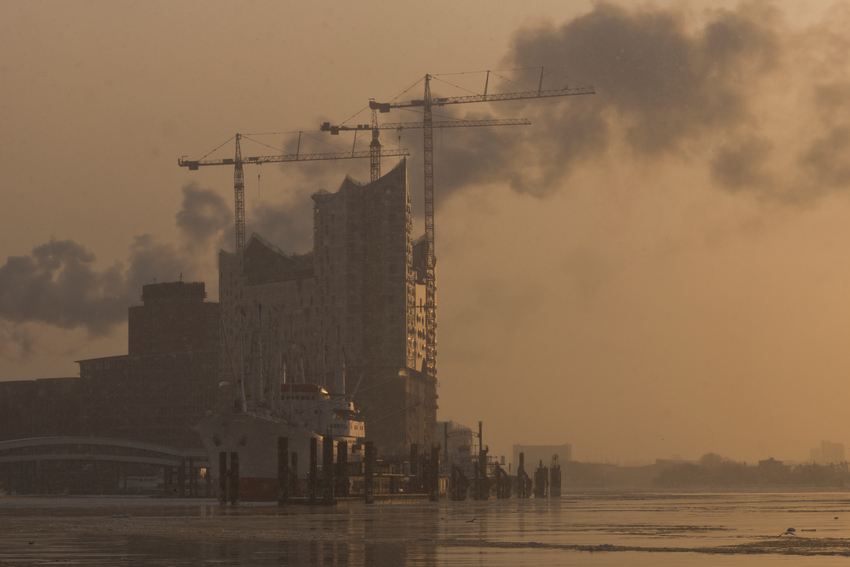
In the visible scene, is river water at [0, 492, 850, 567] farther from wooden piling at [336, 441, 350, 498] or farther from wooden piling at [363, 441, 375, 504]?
wooden piling at [363, 441, 375, 504]

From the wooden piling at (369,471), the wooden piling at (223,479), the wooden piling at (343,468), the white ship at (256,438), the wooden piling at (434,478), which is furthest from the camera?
the wooden piling at (434,478)

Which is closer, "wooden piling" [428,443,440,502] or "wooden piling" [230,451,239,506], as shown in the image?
"wooden piling" [230,451,239,506]

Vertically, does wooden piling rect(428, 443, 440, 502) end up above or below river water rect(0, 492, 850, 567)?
below

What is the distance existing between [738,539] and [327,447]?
190ft

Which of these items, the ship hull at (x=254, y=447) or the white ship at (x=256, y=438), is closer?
the ship hull at (x=254, y=447)

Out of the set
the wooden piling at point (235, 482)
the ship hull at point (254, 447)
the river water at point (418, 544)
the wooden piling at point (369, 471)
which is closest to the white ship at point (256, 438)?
the ship hull at point (254, 447)

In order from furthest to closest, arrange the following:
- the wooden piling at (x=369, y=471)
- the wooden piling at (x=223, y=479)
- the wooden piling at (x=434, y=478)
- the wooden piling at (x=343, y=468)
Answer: the wooden piling at (x=434, y=478)
the wooden piling at (x=223, y=479)
the wooden piling at (x=369, y=471)
the wooden piling at (x=343, y=468)

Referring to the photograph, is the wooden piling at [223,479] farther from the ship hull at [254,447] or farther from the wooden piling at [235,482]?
the ship hull at [254,447]

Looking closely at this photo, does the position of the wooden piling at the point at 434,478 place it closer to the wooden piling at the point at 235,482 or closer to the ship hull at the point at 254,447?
the ship hull at the point at 254,447

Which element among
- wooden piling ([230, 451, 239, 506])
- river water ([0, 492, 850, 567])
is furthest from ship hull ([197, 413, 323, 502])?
river water ([0, 492, 850, 567])

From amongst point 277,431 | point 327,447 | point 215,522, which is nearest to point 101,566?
point 215,522

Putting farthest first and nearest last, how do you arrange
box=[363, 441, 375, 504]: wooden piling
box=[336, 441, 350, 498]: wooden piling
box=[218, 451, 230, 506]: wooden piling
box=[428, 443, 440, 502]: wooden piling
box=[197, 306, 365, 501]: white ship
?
box=[428, 443, 440, 502]: wooden piling, box=[197, 306, 365, 501]: white ship, box=[218, 451, 230, 506]: wooden piling, box=[363, 441, 375, 504]: wooden piling, box=[336, 441, 350, 498]: wooden piling

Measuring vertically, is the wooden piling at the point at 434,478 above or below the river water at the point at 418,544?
below

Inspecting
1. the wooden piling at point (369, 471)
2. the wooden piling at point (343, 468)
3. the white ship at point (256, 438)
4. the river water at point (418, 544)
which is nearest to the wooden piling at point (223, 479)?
the white ship at point (256, 438)
